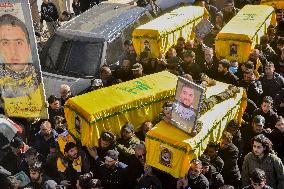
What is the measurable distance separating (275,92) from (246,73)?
2.23 ft

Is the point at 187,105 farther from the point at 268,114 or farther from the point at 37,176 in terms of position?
the point at 37,176

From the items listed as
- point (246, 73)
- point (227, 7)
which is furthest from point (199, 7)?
point (246, 73)

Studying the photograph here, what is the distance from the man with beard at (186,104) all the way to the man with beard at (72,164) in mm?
1627

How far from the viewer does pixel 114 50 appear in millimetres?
10562

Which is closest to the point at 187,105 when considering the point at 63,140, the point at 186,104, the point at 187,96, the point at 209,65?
the point at 186,104

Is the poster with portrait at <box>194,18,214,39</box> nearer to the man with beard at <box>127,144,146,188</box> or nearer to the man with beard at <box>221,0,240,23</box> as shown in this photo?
the man with beard at <box>221,0,240,23</box>

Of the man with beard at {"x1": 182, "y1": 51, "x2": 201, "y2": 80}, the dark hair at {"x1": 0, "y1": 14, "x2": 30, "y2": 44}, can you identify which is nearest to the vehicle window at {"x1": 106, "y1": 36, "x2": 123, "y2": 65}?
the man with beard at {"x1": 182, "y1": 51, "x2": 201, "y2": 80}

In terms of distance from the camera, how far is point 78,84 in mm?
9766

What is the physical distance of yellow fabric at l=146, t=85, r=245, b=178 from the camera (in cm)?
682

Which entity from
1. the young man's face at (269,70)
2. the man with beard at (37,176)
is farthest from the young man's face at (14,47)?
the young man's face at (269,70)

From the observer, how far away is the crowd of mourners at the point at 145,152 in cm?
679

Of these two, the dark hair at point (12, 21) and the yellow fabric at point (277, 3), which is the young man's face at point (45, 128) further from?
the yellow fabric at point (277, 3)

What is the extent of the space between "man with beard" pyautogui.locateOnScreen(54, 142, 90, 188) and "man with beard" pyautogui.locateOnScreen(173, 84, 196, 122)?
163 centimetres

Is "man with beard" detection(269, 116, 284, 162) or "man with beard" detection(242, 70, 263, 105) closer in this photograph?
"man with beard" detection(269, 116, 284, 162)
